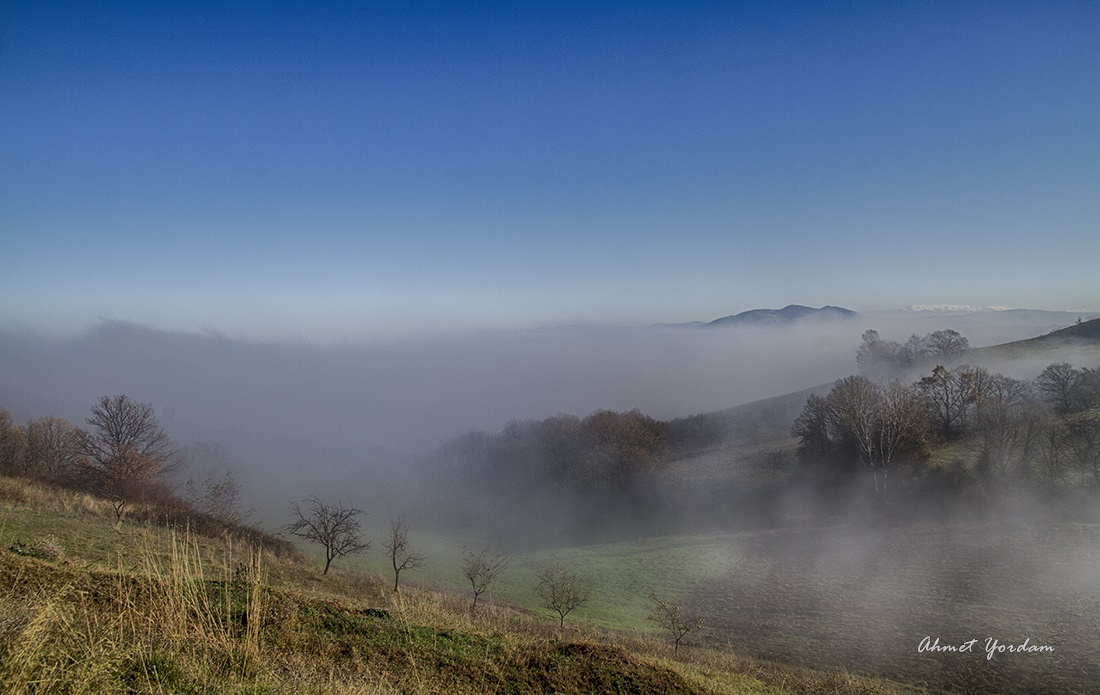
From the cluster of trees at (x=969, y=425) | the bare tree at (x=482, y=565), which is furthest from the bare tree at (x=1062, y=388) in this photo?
the bare tree at (x=482, y=565)

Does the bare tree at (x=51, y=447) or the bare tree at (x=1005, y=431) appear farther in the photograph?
the bare tree at (x=51, y=447)

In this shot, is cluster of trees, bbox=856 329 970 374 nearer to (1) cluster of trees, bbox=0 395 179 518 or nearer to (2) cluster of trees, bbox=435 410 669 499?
(2) cluster of trees, bbox=435 410 669 499

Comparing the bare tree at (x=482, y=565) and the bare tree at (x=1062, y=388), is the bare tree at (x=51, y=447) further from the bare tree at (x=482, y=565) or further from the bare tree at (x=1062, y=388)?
the bare tree at (x=1062, y=388)

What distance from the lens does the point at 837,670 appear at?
23.4 metres

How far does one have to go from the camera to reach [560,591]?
36.9m

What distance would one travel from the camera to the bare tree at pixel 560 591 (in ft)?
108

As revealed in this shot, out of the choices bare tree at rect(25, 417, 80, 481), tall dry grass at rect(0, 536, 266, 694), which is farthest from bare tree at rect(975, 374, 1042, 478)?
bare tree at rect(25, 417, 80, 481)

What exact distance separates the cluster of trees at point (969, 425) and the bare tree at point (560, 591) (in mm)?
39067

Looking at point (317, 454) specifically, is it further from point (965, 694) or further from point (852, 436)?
point (965, 694)

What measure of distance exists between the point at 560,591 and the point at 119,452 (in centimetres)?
5023

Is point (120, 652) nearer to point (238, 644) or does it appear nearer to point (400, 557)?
point (238, 644)

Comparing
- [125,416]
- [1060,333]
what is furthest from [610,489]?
[1060,333]

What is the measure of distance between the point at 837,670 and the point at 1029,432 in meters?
49.9

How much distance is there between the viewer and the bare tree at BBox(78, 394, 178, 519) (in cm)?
5122
